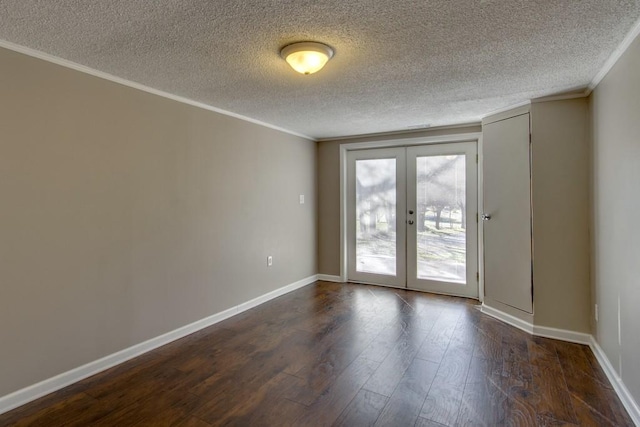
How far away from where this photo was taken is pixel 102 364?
2.52m

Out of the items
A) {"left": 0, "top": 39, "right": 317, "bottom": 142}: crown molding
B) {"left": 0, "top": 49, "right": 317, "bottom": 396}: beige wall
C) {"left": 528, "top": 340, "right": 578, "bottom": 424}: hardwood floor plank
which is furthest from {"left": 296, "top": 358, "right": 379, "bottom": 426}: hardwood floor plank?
{"left": 0, "top": 39, "right": 317, "bottom": 142}: crown molding

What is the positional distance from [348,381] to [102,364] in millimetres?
1845

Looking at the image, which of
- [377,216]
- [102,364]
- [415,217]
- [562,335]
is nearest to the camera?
[102,364]

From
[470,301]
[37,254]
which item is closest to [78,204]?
[37,254]

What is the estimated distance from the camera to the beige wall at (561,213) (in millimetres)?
2971

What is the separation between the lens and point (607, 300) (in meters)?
2.50

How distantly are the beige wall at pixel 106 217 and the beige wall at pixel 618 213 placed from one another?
10.9 feet

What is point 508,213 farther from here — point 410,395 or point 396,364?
point 410,395

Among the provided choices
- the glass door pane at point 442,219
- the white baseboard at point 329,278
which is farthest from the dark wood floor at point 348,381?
the white baseboard at point 329,278

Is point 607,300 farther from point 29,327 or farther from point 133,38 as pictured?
point 29,327

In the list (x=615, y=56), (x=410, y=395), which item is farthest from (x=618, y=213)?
(x=410, y=395)

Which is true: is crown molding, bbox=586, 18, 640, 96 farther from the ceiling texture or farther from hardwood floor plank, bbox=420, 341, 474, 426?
hardwood floor plank, bbox=420, 341, 474, 426

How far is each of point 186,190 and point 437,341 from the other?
271 cm

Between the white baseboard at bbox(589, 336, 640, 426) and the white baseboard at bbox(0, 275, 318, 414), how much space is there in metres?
3.28
